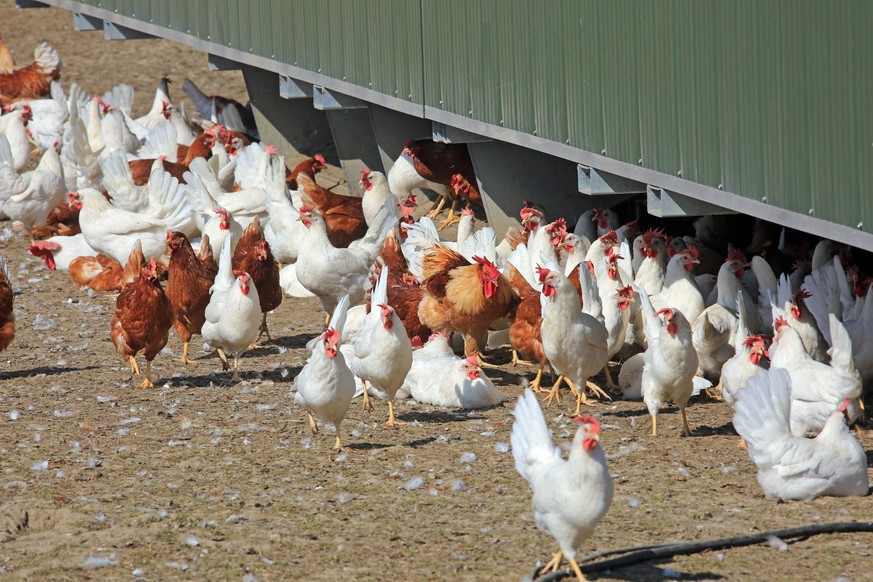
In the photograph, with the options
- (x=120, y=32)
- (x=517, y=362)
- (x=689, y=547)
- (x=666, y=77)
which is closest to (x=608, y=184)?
(x=666, y=77)

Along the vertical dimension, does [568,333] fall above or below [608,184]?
below

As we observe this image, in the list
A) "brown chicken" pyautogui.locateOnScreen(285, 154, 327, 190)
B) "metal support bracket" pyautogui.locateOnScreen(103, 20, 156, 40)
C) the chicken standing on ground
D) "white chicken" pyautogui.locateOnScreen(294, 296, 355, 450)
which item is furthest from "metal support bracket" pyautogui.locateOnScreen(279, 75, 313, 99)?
"white chicken" pyautogui.locateOnScreen(294, 296, 355, 450)

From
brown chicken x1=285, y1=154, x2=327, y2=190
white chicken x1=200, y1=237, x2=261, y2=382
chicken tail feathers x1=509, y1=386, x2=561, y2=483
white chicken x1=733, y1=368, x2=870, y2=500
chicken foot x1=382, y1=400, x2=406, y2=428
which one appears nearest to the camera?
chicken tail feathers x1=509, y1=386, x2=561, y2=483

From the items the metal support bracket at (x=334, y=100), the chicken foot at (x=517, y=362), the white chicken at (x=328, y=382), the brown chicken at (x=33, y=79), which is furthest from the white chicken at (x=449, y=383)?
the brown chicken at (x=33, y=79)

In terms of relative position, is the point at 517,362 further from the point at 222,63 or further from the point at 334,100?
the point at 222,63

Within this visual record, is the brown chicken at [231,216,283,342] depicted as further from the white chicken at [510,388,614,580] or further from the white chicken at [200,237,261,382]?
the white chicken at [510,388,614,580]

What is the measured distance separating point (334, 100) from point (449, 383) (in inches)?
219

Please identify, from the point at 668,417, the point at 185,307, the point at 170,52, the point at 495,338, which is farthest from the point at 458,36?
the point at 170,52

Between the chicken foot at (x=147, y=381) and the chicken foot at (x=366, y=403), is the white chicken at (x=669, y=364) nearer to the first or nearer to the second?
the chicken foot at (x=366, y=403)

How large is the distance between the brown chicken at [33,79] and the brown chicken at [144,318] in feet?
39.0

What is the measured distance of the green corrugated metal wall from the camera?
6602 mm

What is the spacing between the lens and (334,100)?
1297 centimetres

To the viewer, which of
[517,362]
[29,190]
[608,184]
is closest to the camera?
[608,184]

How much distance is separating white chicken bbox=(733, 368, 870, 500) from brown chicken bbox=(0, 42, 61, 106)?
1619 centimetres
